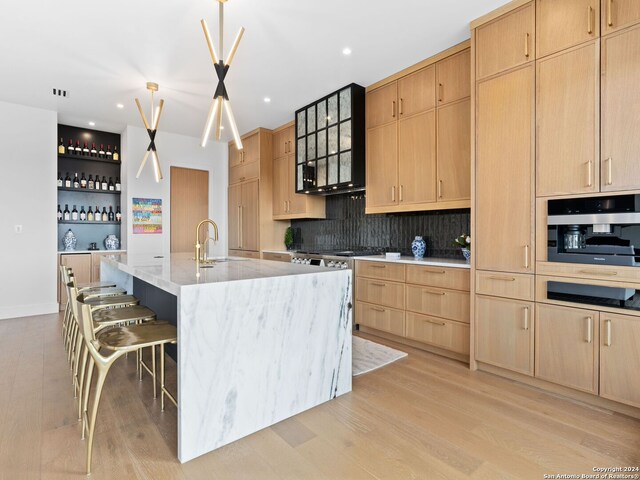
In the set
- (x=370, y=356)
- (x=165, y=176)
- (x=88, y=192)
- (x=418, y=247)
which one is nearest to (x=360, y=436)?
(x=370, y=356)

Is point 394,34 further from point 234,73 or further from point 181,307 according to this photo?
point 181,307

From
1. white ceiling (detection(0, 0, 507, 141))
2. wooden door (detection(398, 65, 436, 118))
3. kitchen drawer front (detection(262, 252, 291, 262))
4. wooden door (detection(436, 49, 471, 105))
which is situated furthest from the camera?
kitchen drawer front (detection(262, 252, 291, 262))

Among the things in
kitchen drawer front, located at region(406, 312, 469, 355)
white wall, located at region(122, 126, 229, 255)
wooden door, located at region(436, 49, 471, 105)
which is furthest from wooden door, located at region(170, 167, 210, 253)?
wooden door, located at region(436, 49, 471, 105)

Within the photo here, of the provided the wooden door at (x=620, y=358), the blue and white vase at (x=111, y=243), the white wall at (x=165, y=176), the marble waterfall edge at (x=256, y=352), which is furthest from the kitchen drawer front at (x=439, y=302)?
the blue and white vase at (x=111, y=243)

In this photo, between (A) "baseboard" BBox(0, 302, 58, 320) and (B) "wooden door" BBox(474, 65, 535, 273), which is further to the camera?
(A) "baseboard" BBox(0, 302, 58, 320)

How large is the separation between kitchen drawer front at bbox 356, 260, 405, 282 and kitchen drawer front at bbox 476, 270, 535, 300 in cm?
82

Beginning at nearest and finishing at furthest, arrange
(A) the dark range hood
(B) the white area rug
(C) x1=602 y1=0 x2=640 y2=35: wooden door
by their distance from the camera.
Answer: (C) x1=602 y1=0 x2=640 y2=35: wooden door → (B) the white area rug → (A) the dark range hood

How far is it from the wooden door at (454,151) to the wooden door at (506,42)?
42cm

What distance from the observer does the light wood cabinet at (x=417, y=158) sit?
3361mm

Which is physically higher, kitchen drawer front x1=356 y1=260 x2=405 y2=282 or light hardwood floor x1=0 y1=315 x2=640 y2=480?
kitchen drawer front x1=356 y1=260 x2=405 y2=282

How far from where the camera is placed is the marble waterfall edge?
64.9 inches

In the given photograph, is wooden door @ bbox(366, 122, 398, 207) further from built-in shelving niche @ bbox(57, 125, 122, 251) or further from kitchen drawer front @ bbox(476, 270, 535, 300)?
built-in shelving niche @ bbox(57, 125, 122, 251)

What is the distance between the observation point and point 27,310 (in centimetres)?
463

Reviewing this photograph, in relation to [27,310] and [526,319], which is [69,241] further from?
[526,319]
